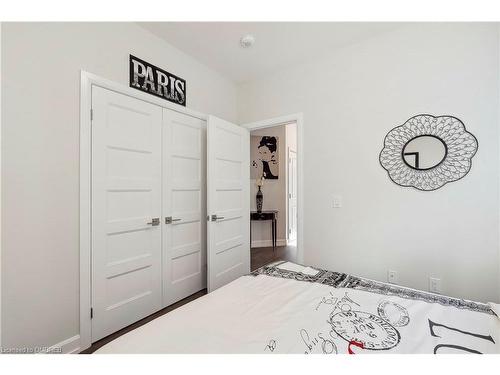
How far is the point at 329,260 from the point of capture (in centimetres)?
244

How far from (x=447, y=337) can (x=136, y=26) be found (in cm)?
288

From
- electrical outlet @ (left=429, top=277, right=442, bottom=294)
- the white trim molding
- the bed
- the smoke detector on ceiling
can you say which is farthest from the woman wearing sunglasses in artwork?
the bed

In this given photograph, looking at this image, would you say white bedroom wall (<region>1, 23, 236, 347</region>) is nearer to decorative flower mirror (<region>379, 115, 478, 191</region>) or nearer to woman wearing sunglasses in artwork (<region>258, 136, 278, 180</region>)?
decorative flower mirror (<region>379, 115, 478, 191</region>)

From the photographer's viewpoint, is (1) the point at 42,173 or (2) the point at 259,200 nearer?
(1) the point at 42,173

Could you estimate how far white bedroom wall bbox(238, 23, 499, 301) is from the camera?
69.2 inches

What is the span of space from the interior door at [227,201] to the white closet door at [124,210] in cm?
53

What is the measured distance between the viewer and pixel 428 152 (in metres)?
1.95

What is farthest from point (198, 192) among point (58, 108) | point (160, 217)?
point (58, 108)

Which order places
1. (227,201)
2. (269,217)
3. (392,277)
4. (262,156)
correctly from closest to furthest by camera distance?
(392,277) → (227,201) → (269,217) → (262,156)

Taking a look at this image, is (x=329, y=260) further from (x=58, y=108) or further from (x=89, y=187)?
(x=58, y=108)

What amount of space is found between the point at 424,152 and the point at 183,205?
2290 millimetres

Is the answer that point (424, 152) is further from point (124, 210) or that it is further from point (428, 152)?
point (124, 210)

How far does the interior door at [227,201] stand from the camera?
246cm

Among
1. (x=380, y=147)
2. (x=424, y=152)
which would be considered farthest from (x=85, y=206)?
(x=424, y=152)
